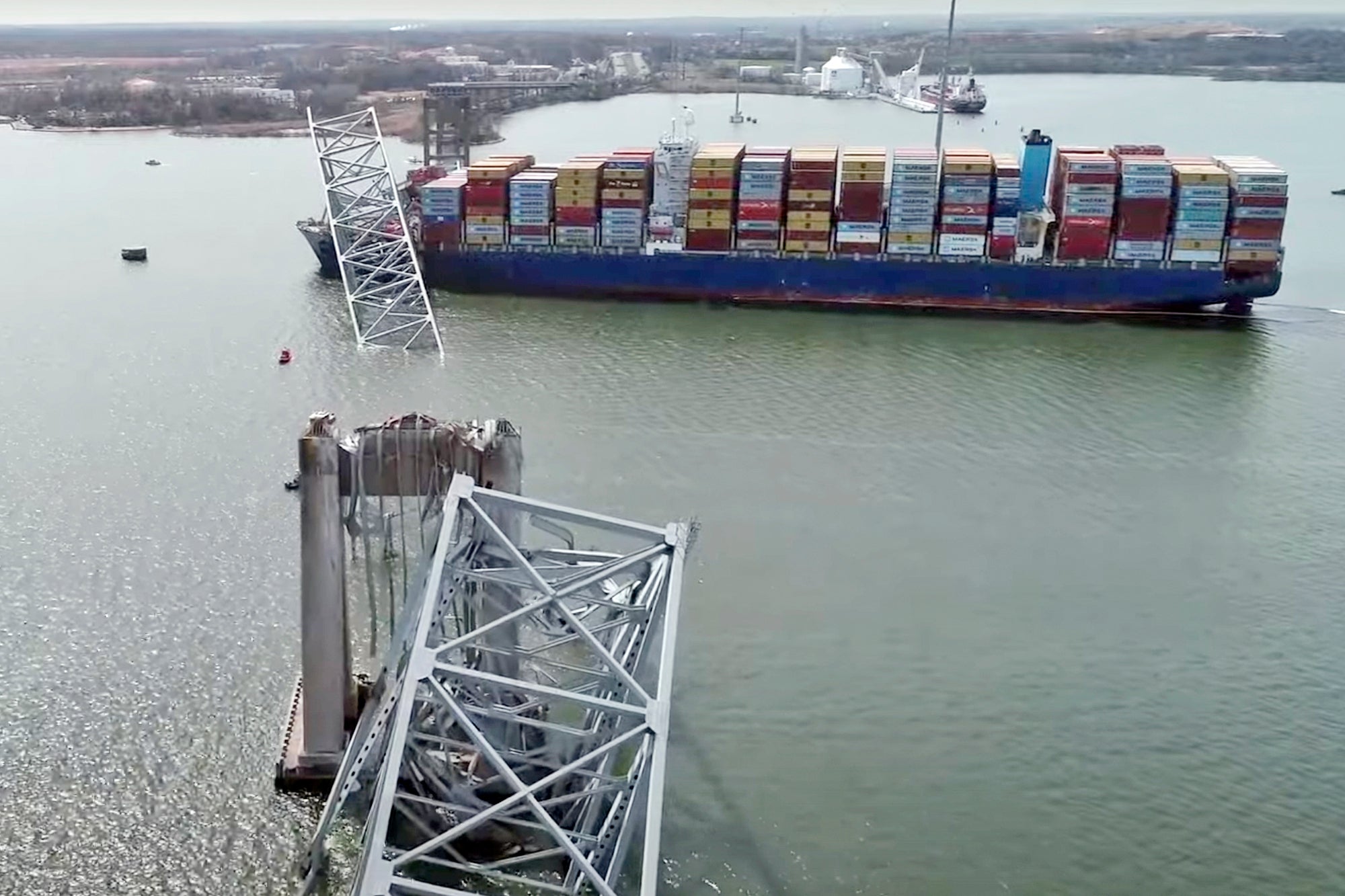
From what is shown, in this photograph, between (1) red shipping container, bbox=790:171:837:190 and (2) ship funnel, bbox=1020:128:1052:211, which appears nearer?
(1) red shipping container, bbox=790:171:837:190

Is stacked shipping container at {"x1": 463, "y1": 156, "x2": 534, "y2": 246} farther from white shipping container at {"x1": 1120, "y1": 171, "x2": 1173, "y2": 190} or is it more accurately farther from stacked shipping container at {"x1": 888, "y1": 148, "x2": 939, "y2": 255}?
white shipping container at {"x1": 1120, "y1": 171, "x2": 1173, "y2": 190}

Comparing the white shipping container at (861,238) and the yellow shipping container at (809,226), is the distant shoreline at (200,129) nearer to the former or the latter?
the yellow shipping container at (809,226)

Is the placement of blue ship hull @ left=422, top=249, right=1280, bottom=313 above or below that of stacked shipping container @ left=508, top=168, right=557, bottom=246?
below

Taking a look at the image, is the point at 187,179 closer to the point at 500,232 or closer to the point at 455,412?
the point at 500,232

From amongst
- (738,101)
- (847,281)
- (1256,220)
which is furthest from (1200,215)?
(738,101)

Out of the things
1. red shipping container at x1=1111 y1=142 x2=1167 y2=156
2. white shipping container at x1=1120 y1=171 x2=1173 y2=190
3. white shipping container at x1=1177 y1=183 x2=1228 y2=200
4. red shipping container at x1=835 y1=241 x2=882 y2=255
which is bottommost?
red shipping container at x1=835 y1=241 x2=882 y2=255

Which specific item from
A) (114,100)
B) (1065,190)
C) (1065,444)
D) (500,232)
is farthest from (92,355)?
(114,100)

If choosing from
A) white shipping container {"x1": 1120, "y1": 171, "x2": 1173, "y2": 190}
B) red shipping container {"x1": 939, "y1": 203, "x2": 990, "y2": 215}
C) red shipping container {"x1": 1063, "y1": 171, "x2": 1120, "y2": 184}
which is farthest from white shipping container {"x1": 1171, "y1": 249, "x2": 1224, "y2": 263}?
red shipping container {"x1": 939, "y1": 203, "x2": 990, "y2": 215}
